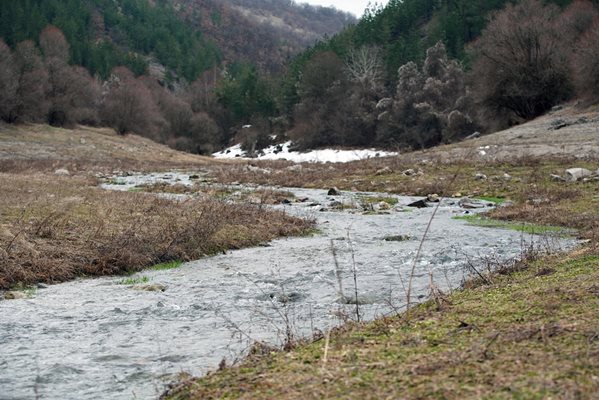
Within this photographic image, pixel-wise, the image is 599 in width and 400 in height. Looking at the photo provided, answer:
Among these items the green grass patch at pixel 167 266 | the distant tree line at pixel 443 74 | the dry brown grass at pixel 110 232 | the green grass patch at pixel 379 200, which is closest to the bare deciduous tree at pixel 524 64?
the distant tree line at pixel 443 74

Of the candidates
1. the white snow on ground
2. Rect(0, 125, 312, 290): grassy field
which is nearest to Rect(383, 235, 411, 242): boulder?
Rect(0, 125, 312, 290): grassy field

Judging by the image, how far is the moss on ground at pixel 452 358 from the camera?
300 cm

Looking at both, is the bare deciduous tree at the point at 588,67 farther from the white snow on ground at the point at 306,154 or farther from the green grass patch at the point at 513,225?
the green grass patch at the point at 513,225

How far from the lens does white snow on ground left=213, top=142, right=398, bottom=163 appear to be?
201ft

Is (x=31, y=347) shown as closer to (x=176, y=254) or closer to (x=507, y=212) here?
(x=176, y=254)

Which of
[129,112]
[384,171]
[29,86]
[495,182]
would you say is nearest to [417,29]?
[129,112]

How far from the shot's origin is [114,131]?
71.8m

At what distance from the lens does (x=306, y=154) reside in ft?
241

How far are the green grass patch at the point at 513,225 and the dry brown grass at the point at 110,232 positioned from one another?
152 inches

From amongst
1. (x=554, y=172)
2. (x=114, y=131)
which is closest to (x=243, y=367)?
(x=554, y=172)

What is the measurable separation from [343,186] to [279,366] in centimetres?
2103

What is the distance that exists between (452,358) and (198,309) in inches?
155

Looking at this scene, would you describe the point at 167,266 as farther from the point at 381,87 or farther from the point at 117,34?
the point at 117,34

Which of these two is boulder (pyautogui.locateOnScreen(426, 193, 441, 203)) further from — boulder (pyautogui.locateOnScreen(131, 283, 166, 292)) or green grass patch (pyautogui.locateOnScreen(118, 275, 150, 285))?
boulder (pyautogui.locateOnScreen(131, 283, 166, 292))
